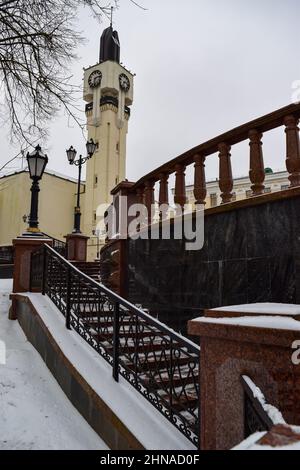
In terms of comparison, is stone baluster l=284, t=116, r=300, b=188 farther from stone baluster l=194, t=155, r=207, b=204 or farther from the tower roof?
the tower roof

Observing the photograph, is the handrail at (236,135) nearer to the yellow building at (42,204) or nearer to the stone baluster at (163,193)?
the stone baluster at (163,193)

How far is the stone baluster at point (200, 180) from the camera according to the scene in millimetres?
5289

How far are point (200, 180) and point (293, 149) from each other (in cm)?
157

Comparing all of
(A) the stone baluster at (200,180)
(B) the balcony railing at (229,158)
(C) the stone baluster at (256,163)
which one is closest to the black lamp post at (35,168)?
(B) the balcony railing at (229,158)

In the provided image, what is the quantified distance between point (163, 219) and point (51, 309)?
245 cm

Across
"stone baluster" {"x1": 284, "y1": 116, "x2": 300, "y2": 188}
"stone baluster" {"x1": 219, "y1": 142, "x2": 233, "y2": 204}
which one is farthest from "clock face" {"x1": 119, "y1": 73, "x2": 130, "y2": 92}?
"stone baluster" {"x1": 284, "y1": 116, "x2": 300, "y2": 188}

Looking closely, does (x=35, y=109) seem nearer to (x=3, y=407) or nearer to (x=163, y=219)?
Result: (x=163, y=219)

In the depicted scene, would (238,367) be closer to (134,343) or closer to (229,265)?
(134,343)

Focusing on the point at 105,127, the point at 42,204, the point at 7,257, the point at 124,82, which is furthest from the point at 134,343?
the point at 124,82

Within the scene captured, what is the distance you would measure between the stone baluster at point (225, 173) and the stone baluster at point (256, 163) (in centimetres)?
40

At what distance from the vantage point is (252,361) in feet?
6.82

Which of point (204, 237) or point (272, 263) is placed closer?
point (272, 263)

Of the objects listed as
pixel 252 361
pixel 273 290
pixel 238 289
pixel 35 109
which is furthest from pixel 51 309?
pixel 35 109

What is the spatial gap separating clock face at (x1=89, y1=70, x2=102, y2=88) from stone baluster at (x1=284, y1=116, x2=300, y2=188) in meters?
32.8
